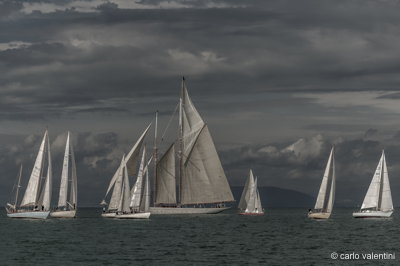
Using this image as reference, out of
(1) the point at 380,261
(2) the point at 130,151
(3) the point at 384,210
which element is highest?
(2) the point at 130,151

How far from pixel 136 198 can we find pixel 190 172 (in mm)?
30544

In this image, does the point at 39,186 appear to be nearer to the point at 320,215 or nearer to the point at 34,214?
the point at 34,214

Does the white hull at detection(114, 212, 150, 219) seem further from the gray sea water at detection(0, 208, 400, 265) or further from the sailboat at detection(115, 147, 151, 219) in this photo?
the gray sea water at detection(0, 208, 400, 265)

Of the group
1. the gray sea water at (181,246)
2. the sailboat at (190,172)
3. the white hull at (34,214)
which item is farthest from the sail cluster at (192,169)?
the gray sea water at (181,246)

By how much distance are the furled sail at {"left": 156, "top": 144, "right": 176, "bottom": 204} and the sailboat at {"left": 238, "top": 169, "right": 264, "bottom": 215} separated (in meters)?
21.8

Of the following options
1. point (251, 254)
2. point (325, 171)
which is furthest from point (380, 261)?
point (325, 171)

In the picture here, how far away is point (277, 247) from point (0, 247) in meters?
31.5

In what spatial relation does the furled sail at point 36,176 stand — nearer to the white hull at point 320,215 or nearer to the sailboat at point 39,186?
the sailboat at point 39,186

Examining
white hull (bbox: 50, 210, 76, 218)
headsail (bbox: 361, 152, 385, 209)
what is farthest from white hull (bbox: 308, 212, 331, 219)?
white hull (bbox: 50, 210, 76, 218)

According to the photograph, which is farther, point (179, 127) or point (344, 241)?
point (179, 127)

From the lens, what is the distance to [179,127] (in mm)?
162000

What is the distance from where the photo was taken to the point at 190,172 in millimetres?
158000

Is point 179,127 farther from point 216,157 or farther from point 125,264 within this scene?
point 125,264

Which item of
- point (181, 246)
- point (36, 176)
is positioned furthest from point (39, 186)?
point (181, 246)
